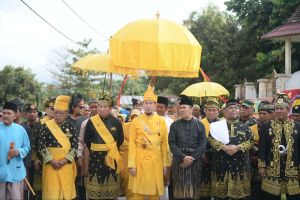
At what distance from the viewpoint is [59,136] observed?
688 centimetres

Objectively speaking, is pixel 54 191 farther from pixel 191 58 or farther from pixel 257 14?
pixel 257 14

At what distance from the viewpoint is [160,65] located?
22.0ft

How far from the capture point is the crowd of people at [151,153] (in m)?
6.71

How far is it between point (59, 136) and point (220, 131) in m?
2.51

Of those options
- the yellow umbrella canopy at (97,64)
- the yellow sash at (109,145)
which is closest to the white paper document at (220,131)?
the yellow sash at (109,145)

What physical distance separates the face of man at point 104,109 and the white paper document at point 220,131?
170 centimetres

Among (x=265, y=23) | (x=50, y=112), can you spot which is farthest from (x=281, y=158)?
(x=265, y=23)

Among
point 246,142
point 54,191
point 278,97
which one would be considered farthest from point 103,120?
point 278,97

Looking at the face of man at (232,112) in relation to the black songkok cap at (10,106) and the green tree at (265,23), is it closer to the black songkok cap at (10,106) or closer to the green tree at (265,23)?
the black songkok cap at (10,106)

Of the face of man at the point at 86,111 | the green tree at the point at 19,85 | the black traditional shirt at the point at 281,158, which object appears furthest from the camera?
the green tree at the point at 19,85

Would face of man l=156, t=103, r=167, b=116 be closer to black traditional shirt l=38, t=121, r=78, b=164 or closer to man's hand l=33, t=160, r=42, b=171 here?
black traditional shirt l=38, t=121, r=78, b=164

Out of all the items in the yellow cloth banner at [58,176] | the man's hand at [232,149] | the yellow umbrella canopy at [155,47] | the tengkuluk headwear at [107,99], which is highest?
the yellow umbrella canopy at [155,47]

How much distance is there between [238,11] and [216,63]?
5150 millimetres

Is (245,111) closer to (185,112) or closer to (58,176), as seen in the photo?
(185,112)
